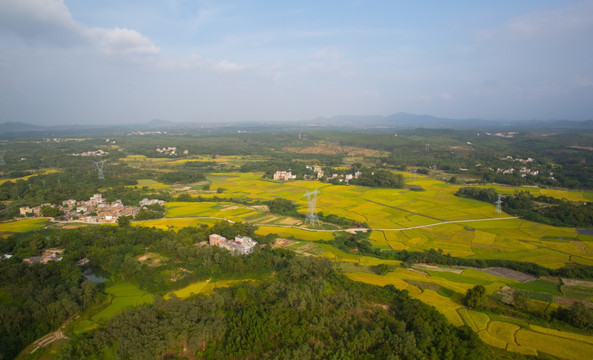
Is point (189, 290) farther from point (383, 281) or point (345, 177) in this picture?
point (345, 177)

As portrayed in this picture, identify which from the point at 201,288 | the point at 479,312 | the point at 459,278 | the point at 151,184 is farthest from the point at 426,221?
the point at 151,184

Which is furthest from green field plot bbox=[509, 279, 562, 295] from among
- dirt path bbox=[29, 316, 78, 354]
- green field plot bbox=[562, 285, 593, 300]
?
dirt path bbox=[29, 316, 78, 354]

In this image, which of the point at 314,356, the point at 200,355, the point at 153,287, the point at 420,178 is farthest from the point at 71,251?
the point at 420,178

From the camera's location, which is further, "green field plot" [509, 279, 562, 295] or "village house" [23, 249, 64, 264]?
"village house" [23, 249, 64, 264]

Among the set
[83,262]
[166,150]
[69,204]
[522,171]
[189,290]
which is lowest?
[189,290]

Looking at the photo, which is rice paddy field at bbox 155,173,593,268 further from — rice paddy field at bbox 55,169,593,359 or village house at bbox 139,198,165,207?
village house at bbox 139,198,165,207

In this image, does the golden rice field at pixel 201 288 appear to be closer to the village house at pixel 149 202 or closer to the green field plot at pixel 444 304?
the green field plot at pixel 444 304
